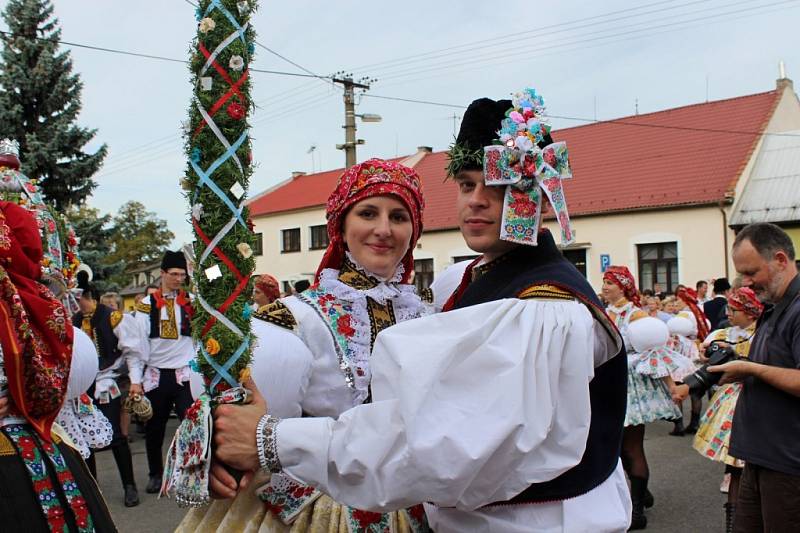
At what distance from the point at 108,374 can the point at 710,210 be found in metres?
17.4

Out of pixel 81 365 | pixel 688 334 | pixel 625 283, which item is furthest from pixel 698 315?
pixel 81 365

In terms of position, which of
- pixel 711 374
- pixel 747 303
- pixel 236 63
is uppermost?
pixel 236 63

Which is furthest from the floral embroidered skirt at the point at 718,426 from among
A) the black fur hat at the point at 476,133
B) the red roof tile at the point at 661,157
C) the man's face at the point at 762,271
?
the red roof tile at the point at 661,157

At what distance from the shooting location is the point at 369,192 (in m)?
2.67

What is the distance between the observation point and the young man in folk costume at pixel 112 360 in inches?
257

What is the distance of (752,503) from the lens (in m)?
3.70

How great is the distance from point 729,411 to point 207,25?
4973 millimetres

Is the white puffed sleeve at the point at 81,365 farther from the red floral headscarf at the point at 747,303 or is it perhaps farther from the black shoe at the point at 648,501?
the red floral headscarf at the point at 747,303

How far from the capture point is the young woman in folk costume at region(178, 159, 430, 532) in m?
2.09

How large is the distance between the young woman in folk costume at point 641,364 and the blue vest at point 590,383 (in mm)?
4213

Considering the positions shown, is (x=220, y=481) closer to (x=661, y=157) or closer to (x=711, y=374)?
(x=711, y=374)

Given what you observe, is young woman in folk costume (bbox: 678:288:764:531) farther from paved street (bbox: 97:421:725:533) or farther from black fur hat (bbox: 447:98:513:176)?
black fur hat (bbox: 447:98:513:176)

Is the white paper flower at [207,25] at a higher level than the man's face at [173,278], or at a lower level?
higher

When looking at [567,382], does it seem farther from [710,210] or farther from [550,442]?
[710,210]
